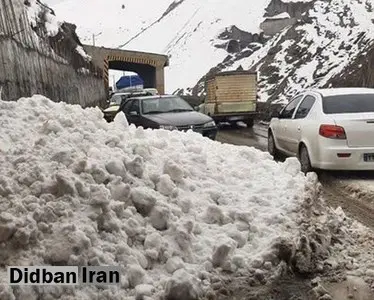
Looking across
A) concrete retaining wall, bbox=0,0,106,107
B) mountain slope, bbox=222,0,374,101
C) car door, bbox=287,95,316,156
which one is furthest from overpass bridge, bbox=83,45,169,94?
car door, bbox=287,95,316,156

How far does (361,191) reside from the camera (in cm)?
826

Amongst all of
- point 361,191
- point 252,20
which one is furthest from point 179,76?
point 361,191

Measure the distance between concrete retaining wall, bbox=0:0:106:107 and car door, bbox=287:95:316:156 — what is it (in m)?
5.37

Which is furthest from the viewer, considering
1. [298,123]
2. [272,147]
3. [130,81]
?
[130,81]

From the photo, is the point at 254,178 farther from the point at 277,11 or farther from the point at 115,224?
the point at 277,11

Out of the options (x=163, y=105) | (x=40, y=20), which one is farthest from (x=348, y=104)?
(x=40, y=20)

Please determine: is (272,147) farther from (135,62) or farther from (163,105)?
(135,62)

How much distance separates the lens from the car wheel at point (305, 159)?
9613 millimetres

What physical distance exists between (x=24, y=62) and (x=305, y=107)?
610 cm

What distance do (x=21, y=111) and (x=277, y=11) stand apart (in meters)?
82.5

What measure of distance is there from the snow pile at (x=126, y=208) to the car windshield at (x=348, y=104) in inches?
129

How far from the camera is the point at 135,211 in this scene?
4.83 m

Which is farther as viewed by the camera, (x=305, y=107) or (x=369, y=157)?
(x=305, y=107)

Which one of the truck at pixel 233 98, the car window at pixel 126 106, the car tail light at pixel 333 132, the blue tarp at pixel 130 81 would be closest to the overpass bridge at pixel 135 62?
the blue tarp at pixel 130 81
